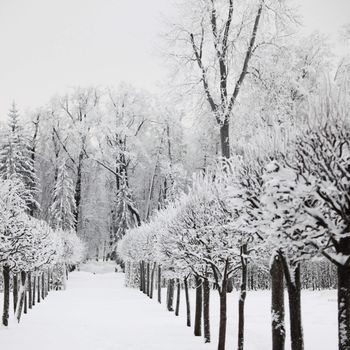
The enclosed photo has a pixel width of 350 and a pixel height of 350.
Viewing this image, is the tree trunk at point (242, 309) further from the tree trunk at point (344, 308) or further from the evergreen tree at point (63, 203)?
the evergreen tree at point (63, 203)

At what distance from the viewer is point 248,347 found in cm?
1429

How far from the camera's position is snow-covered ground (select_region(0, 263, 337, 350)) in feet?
47.8

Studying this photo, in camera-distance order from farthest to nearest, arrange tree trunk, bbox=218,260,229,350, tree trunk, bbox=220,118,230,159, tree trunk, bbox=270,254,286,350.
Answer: tree trunk, bbox=220,118,230,159 → tree trunk, bbox=218,260,229,350 → tree trunk, bbox=270,254,286,350

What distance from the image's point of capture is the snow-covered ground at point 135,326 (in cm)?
1458

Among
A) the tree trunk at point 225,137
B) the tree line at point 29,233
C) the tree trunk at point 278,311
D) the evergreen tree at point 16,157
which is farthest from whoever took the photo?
the evergreen tree at point 16,157

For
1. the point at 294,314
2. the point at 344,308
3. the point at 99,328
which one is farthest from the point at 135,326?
the point at 344,308

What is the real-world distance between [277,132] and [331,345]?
9259 mm

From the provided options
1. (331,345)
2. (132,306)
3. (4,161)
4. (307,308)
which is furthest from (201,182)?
(4,161)

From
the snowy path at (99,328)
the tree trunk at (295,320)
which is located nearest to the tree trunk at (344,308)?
the tree trunk at (295,320)

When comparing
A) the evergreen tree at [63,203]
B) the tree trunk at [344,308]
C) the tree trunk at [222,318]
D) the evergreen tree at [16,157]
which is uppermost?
the evergreen tree at [16,157]

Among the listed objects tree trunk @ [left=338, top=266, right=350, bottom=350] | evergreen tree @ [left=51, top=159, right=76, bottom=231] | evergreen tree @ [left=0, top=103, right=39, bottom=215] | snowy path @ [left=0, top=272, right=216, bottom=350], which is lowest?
snowy path @ [left=0, top=272, right=216, bottom=350]

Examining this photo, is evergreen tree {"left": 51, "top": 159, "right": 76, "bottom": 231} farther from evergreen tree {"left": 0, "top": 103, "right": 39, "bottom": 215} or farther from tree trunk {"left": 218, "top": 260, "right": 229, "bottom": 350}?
tree trunk {"left": 218, "top": 260, "right": 229, "bottom": 350}

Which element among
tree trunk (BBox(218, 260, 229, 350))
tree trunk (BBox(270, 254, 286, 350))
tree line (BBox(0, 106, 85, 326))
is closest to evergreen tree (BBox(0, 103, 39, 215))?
tree line (BBox(0, 106, 85, 326))

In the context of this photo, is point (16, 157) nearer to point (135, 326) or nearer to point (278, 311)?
point (135, 326)
